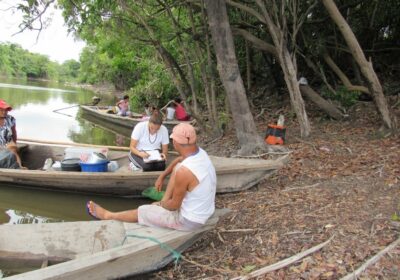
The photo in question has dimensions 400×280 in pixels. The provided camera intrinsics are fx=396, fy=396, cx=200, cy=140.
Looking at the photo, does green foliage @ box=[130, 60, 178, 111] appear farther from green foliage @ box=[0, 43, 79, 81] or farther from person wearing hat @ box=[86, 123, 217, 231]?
green foliage @ box=[0, 43, 79, 81]

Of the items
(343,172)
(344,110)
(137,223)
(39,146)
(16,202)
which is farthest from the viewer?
(344,110)

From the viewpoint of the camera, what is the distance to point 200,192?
3350 millimetres

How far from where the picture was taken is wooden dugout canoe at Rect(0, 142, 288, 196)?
5.19 m

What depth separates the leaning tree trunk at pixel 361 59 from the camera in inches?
245

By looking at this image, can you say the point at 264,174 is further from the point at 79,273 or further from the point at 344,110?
the point at 344,110

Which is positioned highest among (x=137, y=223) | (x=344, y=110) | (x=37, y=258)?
(x=344, y=110)

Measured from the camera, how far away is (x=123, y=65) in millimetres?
26422

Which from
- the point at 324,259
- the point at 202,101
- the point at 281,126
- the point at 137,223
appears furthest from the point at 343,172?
the point at 202,101

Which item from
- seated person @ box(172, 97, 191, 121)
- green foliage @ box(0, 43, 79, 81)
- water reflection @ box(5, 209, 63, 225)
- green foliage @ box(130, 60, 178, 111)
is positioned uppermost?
green foliage @ box(0, 43, 79, 81)

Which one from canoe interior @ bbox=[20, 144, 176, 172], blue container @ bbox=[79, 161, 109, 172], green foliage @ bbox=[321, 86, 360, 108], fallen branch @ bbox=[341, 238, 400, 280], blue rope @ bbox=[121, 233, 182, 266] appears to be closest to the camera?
fallen branch @ bbox=[341, 238, 400, 280]

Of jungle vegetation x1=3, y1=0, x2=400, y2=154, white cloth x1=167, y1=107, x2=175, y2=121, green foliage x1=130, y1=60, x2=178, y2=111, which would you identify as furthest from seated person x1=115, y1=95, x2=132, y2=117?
jungle vegetation x1=3, y1=0, x2=400, y2=154

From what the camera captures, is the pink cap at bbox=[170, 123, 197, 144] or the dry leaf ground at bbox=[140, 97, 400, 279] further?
the pink cap at bbox=[170, 123, 197, 144]

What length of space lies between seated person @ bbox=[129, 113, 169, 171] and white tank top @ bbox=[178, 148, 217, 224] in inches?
94.1

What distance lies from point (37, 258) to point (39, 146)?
13.5 feet
